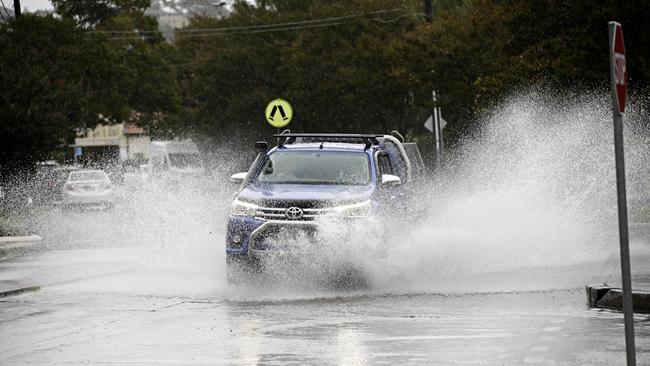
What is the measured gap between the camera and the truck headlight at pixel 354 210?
17.2m

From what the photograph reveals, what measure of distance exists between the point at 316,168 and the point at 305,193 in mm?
1222

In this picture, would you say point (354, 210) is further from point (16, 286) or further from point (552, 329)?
point (552, 329)

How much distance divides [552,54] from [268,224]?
2028 cm

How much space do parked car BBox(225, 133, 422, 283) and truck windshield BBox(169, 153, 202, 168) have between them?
38289 mm

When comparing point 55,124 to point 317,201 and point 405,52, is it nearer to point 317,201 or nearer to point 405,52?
point 405,52

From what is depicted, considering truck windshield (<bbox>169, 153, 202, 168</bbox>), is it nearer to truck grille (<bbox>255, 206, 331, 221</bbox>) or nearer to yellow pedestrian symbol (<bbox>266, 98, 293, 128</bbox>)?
yellow pedestrian symbol (<bbox>266, 98, 293, 128</bbox>)

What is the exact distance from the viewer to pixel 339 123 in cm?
7038

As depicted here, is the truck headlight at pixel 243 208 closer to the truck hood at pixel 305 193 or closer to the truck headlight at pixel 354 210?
the truck hood at pixel 305 193

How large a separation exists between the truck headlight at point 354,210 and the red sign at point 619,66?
8087mm

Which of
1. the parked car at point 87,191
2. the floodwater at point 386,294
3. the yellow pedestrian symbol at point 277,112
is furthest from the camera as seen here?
the parked car at point 87,191

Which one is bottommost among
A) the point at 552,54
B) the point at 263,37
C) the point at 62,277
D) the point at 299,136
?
the point at 62,277

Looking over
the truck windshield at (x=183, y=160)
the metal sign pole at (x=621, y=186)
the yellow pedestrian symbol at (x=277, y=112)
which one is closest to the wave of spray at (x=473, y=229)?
the yellow pedestrian symbol at (x=277, y=112)

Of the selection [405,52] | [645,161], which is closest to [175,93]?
[405,52]

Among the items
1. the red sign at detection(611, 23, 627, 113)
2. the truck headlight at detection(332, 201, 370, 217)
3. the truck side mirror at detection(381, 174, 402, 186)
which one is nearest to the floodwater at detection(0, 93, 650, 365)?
the truck headlight at detection(332, 201, 370, 217)
